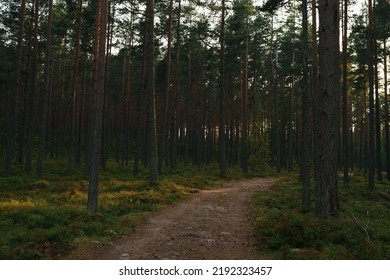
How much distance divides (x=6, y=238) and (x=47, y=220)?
1.56 metres

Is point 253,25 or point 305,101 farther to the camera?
point 253,25

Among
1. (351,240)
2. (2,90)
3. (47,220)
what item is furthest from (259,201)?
(2,90)

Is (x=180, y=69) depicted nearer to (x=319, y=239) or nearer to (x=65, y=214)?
(x=65, y=214)

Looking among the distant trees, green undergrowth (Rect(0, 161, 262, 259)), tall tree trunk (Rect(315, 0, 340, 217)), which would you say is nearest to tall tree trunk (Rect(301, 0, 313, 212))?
the distant trees

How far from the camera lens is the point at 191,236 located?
8.30m

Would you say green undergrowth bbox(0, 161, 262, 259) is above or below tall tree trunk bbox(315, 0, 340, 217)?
A: below

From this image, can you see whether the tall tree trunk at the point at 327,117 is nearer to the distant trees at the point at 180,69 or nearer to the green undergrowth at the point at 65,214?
the distant trees at the point at 180,69

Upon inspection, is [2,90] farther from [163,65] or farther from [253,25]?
[253,25]

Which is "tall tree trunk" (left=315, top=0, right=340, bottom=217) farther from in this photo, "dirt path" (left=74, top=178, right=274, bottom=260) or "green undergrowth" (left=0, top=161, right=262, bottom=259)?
"green undergrowth" (left=0, top=161, right=262, bottom=259)

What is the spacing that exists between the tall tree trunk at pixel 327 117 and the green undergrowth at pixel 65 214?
574 centimetres

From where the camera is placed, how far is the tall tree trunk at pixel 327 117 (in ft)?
28.2

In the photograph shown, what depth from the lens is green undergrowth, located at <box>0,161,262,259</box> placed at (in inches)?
279

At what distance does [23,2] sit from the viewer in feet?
64.2

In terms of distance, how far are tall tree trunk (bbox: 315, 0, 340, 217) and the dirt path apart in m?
2.37
